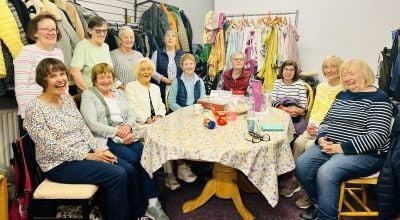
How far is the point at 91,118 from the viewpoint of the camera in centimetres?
222

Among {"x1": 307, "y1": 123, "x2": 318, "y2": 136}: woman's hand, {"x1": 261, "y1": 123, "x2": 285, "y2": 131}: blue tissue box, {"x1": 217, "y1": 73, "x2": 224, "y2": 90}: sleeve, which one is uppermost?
{"x1": 217, "y1": 73, "x2": 224, "y2": 90}: sleeve

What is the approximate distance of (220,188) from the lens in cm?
233

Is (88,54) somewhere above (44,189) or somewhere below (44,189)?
above

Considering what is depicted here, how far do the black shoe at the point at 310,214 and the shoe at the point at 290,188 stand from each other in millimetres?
296

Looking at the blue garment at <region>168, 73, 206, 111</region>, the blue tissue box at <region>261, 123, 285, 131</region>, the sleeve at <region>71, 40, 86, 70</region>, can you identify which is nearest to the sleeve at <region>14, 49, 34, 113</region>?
the sleeve at <region>71, 40, 86, 70</region>

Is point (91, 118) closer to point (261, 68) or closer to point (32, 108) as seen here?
point (32, 108)

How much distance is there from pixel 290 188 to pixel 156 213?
1.14 metres

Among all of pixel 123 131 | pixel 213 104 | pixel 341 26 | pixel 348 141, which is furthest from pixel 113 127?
pixel 341 26

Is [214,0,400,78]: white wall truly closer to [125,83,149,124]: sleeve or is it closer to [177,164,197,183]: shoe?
[177,164,197,183]: shoe

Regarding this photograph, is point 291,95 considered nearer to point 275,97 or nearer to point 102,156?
point 275,97

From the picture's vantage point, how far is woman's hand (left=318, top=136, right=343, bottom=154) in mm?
2041

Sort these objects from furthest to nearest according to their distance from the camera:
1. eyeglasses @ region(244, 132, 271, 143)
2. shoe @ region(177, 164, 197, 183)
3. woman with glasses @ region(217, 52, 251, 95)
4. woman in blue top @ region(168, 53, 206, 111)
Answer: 1. woman with glasses @ region(217, 52, 251, 95)
2. woman in blue top @ region(168, 53, 206, 111)
3. shoe @ region(177, 164, 197, 183)
4. eyeglasses @ region(244, 132, 271, 143)

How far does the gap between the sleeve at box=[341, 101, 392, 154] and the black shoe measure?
1.81 ft

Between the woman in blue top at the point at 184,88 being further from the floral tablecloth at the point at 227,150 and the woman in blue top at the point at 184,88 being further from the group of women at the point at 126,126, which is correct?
the floral tablecloth at the point at 227,150
